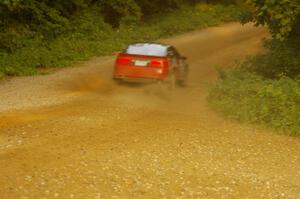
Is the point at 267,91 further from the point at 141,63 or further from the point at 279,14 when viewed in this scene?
the point at 141,63

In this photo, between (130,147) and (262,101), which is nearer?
(130,147)

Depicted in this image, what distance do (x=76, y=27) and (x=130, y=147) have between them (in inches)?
652

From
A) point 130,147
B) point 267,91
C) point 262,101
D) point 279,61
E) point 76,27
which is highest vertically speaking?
point 76,27

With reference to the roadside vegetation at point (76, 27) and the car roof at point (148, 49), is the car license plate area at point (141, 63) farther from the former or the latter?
the roadside vegetation at point (76, 27)

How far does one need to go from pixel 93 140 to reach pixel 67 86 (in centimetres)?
660

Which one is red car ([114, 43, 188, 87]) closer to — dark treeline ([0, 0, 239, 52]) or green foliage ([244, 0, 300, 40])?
green foliage ([244, 0, 300, 40])

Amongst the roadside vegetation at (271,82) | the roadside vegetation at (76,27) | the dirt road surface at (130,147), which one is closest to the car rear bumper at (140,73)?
the dirt road surface at (130,147)

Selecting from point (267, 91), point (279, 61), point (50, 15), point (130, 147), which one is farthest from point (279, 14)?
point (50, 15)

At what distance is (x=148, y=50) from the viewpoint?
1756 centimetres

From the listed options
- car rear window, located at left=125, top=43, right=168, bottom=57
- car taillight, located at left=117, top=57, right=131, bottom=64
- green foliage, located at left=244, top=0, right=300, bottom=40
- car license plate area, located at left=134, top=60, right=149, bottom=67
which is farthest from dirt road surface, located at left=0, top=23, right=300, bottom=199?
green foliage, located at left=244, top=0, right=300, bottom=40

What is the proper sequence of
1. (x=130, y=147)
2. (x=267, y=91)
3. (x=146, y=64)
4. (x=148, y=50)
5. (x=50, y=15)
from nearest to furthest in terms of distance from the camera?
(x=130, y=147) < (x=267, y=91) < (x=146, y=64) < (x=148, y=50) < (x=50, y=15)

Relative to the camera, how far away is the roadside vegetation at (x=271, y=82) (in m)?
14.2

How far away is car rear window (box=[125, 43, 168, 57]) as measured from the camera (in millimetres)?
17438

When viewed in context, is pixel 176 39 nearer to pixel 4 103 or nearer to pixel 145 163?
pixel 4 103
